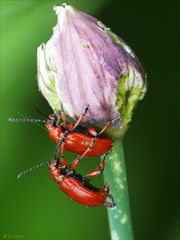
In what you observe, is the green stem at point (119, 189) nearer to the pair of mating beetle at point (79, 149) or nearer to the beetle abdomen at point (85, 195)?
the pair of mating beetle at point (79, 149)

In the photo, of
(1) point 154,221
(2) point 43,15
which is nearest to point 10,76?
(2) point 43,15

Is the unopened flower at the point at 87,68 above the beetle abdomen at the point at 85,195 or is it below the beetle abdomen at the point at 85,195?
above

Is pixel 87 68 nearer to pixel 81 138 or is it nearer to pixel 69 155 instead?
pixel 81 138

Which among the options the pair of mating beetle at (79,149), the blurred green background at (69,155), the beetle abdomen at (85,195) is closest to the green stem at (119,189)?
the pair of mating beetle at (79,149)

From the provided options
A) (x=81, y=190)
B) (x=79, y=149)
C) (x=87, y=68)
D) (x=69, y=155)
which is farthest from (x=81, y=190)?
(x=69, y=155)

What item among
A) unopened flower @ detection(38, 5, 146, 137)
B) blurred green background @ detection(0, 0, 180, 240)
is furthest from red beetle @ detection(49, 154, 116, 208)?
blurred green background @ detection(0, 0, 180, 240)
